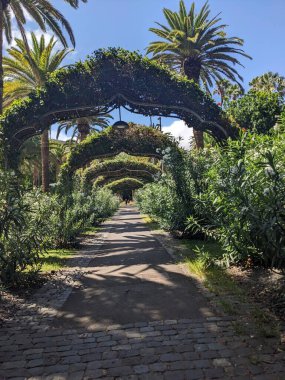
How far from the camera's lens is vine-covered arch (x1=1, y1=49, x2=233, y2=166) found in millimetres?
9625

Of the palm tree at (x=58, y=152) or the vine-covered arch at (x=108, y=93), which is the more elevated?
the palm tree at (x=58, y=152)

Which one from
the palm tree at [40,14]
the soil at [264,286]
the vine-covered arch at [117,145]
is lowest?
the soil at [264,286]

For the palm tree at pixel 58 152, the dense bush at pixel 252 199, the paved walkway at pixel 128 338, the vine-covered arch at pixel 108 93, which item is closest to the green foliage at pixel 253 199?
the dense bush at pixel 252 199

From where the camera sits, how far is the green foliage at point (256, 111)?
366 inches

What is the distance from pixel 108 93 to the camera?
9812mm

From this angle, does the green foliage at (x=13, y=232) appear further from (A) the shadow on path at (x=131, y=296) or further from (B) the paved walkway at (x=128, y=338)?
(A) the shadow on path at (x=131, y=296)

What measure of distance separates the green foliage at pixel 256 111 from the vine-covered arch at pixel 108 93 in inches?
17.8

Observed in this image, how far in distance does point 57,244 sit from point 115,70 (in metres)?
5.46

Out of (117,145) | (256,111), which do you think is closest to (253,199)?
(256,111)

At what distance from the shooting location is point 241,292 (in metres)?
5.25

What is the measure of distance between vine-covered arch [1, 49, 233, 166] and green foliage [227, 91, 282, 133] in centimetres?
45

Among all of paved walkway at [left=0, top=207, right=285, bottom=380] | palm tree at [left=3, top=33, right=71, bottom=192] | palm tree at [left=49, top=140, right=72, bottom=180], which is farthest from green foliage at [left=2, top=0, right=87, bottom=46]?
palm tree at [left=49, top=140, right=72, bottom=180]

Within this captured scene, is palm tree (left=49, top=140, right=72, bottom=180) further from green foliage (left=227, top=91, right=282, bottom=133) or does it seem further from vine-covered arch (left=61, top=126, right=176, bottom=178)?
green foliage (left=227, top=91, right=282, bottom=133)

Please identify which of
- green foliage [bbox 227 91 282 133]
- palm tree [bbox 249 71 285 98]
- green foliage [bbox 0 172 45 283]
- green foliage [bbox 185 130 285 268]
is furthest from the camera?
palm tree [bbox 249 71 285 98]
